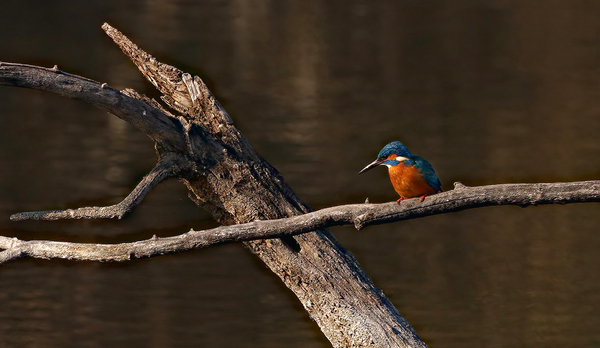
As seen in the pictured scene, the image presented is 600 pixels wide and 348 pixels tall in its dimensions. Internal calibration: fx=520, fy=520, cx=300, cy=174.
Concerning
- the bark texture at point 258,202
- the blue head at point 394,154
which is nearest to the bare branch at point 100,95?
the bark texture at point 258,202

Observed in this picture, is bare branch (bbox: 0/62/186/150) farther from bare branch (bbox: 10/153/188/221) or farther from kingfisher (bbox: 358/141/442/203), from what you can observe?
kingfisher (bbox: 358/141/442/203)

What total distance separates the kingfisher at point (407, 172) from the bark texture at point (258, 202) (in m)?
0.32

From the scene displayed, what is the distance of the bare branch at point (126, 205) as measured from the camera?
1293 millimetres

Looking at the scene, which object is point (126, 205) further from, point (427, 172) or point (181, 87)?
point (427, 172)

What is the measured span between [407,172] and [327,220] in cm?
24

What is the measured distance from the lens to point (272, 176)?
1.57 meters

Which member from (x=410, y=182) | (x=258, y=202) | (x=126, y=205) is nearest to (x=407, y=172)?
(x=410, y=182)

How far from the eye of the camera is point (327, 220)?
4.10 ft

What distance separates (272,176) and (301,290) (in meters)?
0.35

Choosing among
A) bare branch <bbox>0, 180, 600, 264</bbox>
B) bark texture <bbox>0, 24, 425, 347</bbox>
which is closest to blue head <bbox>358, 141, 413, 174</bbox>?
bare branch <bbox>0, 180, 600, 264</bbox>

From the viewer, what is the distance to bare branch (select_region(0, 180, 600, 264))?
1148 mm

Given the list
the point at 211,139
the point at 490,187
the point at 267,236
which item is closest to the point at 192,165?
the point at 211,139

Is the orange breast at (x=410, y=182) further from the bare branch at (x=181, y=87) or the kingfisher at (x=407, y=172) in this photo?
the bare branch at (x=181, y=87)

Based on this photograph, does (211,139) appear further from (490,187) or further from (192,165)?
(490,187)
